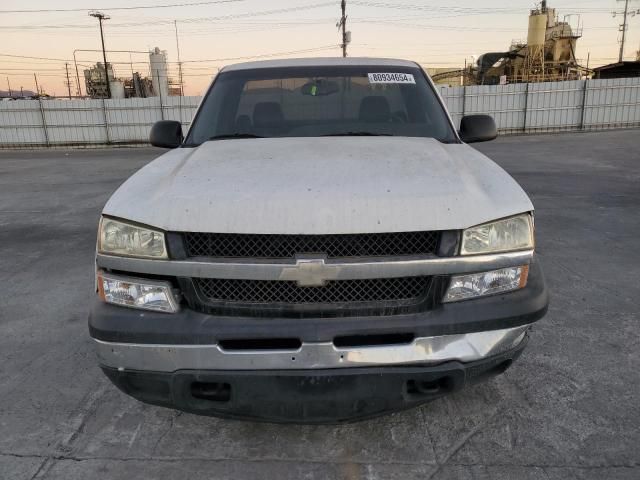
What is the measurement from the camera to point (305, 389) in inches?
73.7

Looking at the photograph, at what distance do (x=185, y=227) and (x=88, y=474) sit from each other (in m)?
1.18

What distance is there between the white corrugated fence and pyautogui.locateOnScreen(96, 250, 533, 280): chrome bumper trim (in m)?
20.8

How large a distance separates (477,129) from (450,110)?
19.2 metres

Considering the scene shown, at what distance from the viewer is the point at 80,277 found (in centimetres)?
472

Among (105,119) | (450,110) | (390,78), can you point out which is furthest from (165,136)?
(105,119)

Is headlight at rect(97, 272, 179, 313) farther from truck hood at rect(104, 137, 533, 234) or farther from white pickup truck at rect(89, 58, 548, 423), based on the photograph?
truck hood at rect(104, 137, 533, 234)

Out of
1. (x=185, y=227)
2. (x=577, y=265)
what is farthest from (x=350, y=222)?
(x=577, y=265)

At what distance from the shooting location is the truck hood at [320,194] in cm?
189

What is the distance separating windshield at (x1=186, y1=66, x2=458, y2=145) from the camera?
10.5 ft

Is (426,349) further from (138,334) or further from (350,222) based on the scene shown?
(138,334)

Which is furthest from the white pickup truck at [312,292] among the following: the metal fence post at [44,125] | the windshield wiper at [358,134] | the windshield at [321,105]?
the metal fence post at [44,125]

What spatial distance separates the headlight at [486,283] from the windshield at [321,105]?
1.28 m

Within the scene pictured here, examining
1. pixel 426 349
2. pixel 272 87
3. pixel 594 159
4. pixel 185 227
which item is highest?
pixel 272 87

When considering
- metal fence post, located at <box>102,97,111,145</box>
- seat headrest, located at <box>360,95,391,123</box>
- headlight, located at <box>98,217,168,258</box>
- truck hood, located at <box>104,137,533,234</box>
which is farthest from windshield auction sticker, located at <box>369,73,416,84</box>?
metal fence post, located at <box>102,97,111,145</box>
